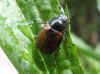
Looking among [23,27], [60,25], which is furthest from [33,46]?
[60,25]

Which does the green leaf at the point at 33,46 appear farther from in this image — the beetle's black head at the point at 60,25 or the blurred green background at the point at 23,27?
the beetle's black head at the point at 60,25

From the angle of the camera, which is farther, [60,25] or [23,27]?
[60,25]

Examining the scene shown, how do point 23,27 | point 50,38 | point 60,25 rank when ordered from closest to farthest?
point 23,27 < point 50,38 < point 60,25

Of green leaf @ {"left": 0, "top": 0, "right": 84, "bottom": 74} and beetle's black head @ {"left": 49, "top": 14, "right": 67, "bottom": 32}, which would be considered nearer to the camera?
green leaf @ {"left": 0, "top": 0, "right": 84, "bottom": 74}

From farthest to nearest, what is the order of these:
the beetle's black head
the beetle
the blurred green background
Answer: the beetle's black head
the beetle
the blurred green background

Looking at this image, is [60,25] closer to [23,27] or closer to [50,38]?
[50,38]

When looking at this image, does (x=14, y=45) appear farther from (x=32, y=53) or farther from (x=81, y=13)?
(x=81, y=13)

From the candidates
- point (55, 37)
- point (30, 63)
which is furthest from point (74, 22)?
point (30, 63)

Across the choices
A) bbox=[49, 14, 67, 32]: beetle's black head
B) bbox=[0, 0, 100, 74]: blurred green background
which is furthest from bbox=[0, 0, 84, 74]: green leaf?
bbox=[49, 14, 67, 32]: beetle's black head

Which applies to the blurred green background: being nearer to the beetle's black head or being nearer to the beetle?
the beetle

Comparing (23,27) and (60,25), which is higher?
(23,27)

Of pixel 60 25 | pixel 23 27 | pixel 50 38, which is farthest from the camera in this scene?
pixel 60 25
